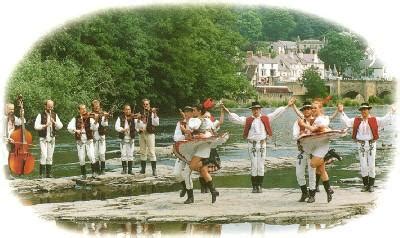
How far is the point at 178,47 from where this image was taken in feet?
36.5

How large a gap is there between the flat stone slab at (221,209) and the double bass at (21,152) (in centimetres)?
112

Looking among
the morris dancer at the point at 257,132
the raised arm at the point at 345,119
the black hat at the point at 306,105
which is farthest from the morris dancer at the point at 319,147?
the morris dancer at the point at 257,132

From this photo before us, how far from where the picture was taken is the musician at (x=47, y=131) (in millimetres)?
10945

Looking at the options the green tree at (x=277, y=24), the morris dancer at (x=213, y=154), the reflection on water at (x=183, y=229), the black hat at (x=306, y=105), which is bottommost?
the reflection on water at (x=183, y=229)

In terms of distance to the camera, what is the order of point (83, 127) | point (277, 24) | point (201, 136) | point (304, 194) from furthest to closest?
point (83, 127), point (277, 24), point (304, 194), point (201, 136)

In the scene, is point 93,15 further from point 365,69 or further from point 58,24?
point 365,69

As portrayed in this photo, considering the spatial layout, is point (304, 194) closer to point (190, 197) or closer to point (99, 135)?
point (190, 197)

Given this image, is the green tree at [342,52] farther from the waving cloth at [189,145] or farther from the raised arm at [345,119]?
the waving cloth at [189,145]

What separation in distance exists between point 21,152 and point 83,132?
165 centimetres

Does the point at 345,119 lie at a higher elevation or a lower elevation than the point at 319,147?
higher

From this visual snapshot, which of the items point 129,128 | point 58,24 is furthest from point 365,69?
point 58,24

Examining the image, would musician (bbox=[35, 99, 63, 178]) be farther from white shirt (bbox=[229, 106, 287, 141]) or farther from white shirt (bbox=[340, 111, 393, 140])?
white shirt (bbox=[340, 111, 393, 140])

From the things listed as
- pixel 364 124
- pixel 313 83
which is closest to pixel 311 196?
pixel 364 124

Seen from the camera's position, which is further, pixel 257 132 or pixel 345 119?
pixel 257 132
